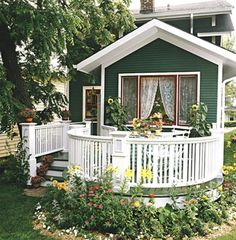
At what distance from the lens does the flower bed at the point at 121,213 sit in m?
4.58

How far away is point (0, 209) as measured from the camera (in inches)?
225

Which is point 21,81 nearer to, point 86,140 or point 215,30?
point 86,140

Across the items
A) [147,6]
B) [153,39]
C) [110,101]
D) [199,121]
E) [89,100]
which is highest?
[147,6]

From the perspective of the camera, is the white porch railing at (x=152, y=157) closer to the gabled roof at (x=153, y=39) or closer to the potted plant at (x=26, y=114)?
the potted plant at (x=26, y=114)

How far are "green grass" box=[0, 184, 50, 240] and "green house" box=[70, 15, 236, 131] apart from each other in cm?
356

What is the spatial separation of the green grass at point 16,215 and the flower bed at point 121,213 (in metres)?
0.29

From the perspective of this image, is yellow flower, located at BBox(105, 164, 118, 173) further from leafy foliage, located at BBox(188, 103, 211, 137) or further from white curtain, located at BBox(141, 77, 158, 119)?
white curtain, located at BBox(141, 77, 158, 119)

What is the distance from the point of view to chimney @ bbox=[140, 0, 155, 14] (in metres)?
13.1

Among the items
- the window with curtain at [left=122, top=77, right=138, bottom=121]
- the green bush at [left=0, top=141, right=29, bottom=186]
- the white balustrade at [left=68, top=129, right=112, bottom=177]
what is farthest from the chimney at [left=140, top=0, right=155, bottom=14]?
the white balustrade at [left=68, top=129, right=112, bottom=177]

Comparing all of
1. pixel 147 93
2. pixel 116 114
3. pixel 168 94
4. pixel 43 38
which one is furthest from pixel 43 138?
pixel 168 94

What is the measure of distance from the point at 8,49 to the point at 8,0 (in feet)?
5.60

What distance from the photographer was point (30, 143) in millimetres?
7375

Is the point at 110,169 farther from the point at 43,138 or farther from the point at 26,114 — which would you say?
the point at 43,138

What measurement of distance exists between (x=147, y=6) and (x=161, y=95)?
6459mm
